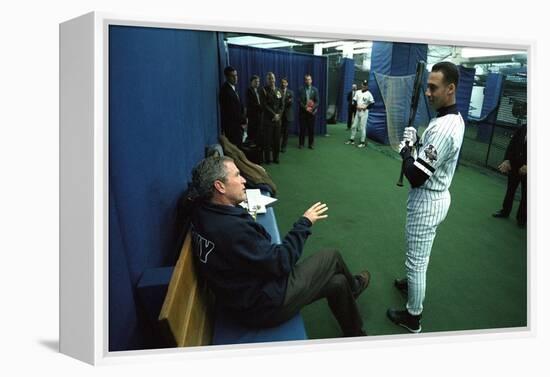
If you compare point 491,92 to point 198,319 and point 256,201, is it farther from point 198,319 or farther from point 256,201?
point 198,319

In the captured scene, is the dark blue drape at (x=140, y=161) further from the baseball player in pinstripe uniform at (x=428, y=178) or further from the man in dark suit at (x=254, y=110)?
the baseball player in pinstripe uniform at (x=428, y=178)

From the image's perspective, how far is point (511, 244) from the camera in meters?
2.29

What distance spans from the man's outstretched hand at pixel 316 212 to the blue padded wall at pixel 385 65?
427 mm

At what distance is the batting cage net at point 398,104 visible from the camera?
205cm

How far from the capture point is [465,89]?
6.86 ft

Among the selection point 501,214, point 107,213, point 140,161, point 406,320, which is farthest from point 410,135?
point 107,213

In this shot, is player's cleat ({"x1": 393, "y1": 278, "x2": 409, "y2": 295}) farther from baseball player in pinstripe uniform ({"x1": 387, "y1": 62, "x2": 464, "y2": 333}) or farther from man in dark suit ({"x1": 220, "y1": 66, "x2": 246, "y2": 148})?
man in dark suit ({"x1": 220, "y1": 66, "x2": 246, "y2": 148})

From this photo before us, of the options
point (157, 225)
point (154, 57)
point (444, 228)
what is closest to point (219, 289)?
point (157, 225)

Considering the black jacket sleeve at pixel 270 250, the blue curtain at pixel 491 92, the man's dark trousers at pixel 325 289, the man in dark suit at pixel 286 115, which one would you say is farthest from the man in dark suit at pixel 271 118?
the blue curtain at pixel 491 92

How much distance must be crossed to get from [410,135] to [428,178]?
225 millimetres

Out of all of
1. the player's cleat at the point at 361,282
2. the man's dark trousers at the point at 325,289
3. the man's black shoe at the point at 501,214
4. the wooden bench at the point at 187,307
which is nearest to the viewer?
the wooden bench at the point at 187,307

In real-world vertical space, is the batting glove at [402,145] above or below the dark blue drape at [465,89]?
below

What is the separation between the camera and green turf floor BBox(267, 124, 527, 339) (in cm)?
207

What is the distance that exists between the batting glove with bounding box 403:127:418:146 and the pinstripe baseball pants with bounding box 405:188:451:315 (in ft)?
0.78
